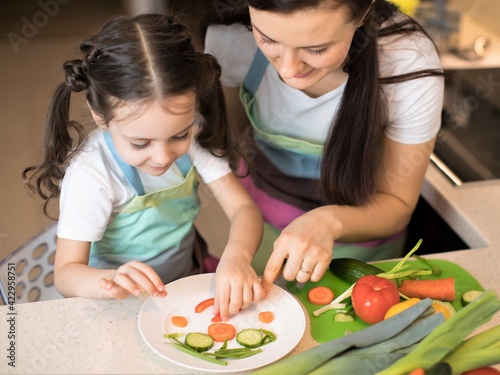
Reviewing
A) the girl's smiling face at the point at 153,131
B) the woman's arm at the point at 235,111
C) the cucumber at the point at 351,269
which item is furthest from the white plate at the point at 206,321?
the woman's arm at the point at 235,111

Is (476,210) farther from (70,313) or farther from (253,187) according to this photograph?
(70,313)

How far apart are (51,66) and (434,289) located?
2116 millimetres

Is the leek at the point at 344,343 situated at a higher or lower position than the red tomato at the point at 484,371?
higher

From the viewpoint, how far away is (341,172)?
1532 mm

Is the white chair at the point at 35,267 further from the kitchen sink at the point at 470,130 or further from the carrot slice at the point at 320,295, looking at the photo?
the kitchen sink at the point at 470,130

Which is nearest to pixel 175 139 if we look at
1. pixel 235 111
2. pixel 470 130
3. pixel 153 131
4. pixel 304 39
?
pixel 153 131

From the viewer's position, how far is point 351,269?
4.48ft

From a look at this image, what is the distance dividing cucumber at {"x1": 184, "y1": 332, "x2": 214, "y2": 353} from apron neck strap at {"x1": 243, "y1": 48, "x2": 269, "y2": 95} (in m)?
0.70

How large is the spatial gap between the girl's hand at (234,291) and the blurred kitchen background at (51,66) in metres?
0.42

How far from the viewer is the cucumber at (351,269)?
1.35m

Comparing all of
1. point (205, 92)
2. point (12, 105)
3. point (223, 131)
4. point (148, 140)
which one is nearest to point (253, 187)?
point (223, 131)

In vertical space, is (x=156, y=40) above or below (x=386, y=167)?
above

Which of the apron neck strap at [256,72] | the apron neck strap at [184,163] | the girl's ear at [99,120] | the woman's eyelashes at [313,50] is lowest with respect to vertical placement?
the apron neck strap at [184,163]

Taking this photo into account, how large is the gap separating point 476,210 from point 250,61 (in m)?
0.63
